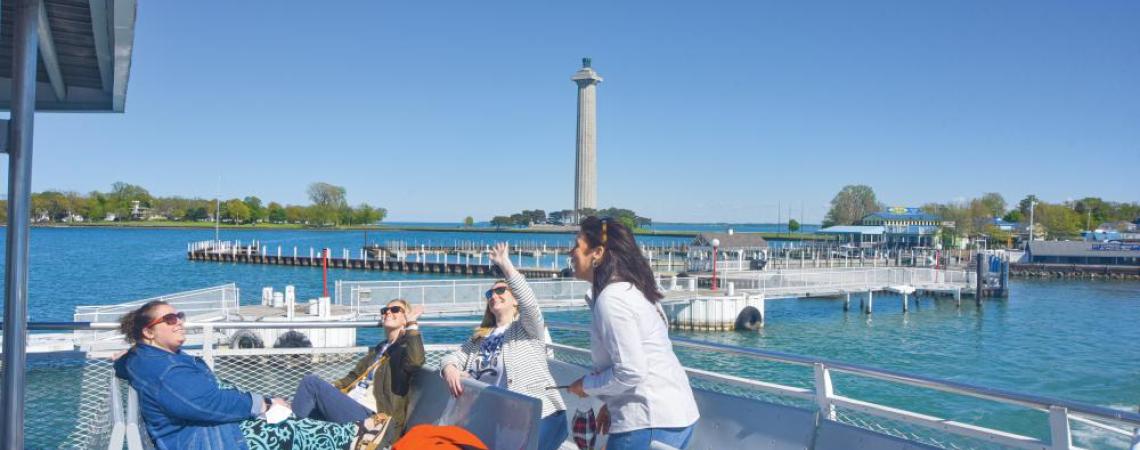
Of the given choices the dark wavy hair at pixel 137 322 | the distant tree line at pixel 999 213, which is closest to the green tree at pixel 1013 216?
the distant tree line at pixel 999 213

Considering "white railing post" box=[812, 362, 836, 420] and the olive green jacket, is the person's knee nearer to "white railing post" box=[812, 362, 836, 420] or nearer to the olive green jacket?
the olive green jacket

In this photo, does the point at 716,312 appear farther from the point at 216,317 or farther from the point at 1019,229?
the point at 1019,229

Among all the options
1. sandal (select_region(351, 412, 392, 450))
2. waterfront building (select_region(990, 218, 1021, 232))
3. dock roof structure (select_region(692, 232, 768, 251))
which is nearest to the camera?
sandal (select_region(351, 412, 392, 450))

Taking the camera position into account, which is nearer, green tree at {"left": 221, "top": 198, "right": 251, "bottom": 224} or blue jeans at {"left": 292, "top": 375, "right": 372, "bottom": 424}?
blue jeans at {"left": 292, "top": 375, "right": 372, "bottom": 424}

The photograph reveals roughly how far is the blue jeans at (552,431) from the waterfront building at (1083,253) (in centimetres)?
9192

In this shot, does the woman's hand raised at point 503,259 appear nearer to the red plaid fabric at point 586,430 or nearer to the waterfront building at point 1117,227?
the red plaid fabric at point 586,430

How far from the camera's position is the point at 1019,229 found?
127 m

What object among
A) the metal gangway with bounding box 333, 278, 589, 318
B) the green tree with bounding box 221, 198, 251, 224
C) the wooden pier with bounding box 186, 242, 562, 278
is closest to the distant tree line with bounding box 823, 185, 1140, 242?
the wooden pier with bounding box 186, 242, 562, 278

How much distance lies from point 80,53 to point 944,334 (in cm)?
3853

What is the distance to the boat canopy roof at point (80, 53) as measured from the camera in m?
4.45

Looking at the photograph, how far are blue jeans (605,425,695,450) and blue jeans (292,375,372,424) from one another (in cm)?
235

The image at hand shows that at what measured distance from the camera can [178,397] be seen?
382 cm

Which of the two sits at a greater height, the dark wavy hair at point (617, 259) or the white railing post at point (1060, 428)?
the dark wavy hair at point (617, 259)

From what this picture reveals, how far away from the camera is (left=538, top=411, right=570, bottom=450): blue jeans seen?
12.8 ft
